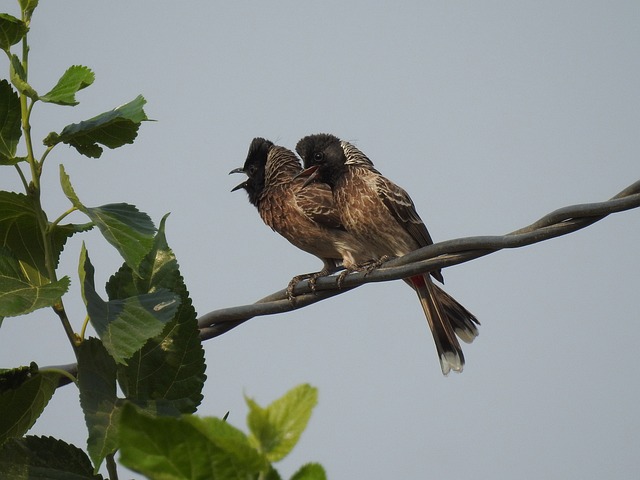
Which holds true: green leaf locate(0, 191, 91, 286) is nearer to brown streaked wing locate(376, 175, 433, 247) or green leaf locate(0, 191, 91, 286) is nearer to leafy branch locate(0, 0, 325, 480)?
leafy branch locate(0, 0, 325, 480)

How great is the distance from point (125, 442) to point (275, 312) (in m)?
2.96

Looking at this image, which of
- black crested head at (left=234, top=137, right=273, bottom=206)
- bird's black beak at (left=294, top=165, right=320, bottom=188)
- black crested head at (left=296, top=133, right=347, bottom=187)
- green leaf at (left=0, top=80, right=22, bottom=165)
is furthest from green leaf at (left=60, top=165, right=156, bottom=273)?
black crested head at (left=234, top=137, right=273, bottom=206)

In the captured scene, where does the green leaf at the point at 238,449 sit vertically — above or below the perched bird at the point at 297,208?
below

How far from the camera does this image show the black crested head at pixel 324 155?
7.86 meters

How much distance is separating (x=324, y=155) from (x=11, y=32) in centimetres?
606

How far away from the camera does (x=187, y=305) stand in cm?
193

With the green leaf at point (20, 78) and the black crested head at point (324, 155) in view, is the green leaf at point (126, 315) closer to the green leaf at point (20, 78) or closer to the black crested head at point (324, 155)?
the green leaf at point (20, 78)

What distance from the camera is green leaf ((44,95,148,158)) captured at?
211 centimetres

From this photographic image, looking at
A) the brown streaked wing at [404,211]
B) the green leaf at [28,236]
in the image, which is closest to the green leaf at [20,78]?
the green leaf at [28,236]

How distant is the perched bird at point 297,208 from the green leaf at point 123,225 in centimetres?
481

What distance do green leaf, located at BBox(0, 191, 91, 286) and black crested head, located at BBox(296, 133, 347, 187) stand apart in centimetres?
574

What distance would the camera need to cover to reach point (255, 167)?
9141 mm

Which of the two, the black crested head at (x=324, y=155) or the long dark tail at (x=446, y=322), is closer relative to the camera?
the long dark tail at (x=446, y=322)

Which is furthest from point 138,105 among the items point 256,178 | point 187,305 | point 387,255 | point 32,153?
point 256,178
